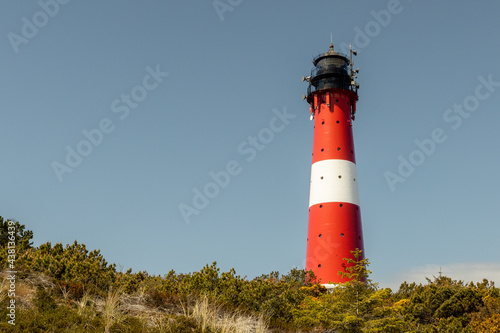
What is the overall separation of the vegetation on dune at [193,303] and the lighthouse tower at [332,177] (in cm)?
515

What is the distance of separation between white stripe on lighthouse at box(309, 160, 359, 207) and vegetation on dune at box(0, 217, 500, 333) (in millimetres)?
8346

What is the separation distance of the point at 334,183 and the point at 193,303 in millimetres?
21250

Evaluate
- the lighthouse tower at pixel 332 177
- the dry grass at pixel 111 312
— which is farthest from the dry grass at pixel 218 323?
the lighthouse tower at pixel 332 177

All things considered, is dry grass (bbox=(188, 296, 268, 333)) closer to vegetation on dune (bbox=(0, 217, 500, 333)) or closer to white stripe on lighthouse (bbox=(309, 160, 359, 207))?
vegetation on dune (bbox=(0, 217, 500, 333))

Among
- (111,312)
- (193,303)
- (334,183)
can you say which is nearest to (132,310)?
(111,312)

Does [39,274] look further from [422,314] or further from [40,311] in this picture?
[422,314]

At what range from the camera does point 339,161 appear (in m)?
35.4

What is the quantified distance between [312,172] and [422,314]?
1403 centimetres

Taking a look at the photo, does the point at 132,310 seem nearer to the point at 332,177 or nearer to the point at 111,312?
the point at 111,312

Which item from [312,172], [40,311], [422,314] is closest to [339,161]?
[312,172]

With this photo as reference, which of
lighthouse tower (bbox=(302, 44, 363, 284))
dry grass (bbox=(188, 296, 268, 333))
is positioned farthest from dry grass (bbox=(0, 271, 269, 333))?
lighthouse tower (bbox=(302, 44, 363, 284))

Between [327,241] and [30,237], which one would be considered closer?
[30,237]

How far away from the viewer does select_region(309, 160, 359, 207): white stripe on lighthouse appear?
34.5m

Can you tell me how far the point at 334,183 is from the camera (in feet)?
114
